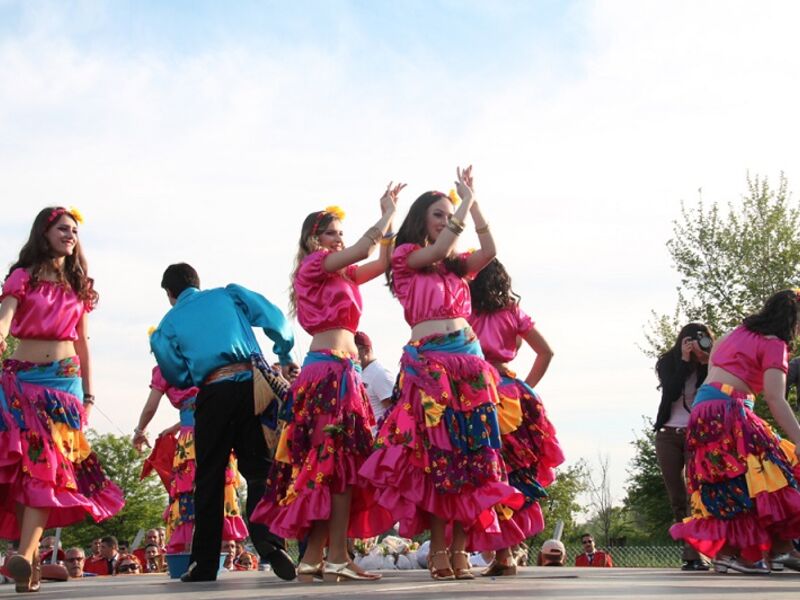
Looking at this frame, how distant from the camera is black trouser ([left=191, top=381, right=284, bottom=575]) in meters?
7.02

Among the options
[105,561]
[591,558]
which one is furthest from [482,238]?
[105,561]

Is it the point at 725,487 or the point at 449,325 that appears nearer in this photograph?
the point at 449,325

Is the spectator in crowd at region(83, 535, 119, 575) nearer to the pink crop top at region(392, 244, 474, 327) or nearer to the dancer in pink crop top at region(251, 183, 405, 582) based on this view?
the dancer in pink crop top at region(251, 183, 405, 582)

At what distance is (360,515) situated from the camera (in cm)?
719

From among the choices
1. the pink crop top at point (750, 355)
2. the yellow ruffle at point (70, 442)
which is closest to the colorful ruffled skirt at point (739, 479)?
the pink crop top at point (750, 355)

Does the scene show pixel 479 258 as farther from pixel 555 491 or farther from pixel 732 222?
pixel 555 491

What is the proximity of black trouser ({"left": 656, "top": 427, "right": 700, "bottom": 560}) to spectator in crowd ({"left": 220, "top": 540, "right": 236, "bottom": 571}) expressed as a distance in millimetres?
4173

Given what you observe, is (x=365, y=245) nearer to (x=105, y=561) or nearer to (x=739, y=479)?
(x=739, y=479)

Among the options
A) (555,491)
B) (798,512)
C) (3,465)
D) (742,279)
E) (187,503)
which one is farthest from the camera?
(555,491)

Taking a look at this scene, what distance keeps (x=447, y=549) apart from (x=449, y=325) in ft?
4.11

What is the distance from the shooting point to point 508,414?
7.52 meters

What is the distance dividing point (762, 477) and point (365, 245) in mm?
3058

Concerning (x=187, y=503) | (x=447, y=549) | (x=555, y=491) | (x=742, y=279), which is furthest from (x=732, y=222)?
(x=447, y=549)

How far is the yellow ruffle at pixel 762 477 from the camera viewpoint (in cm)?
772
